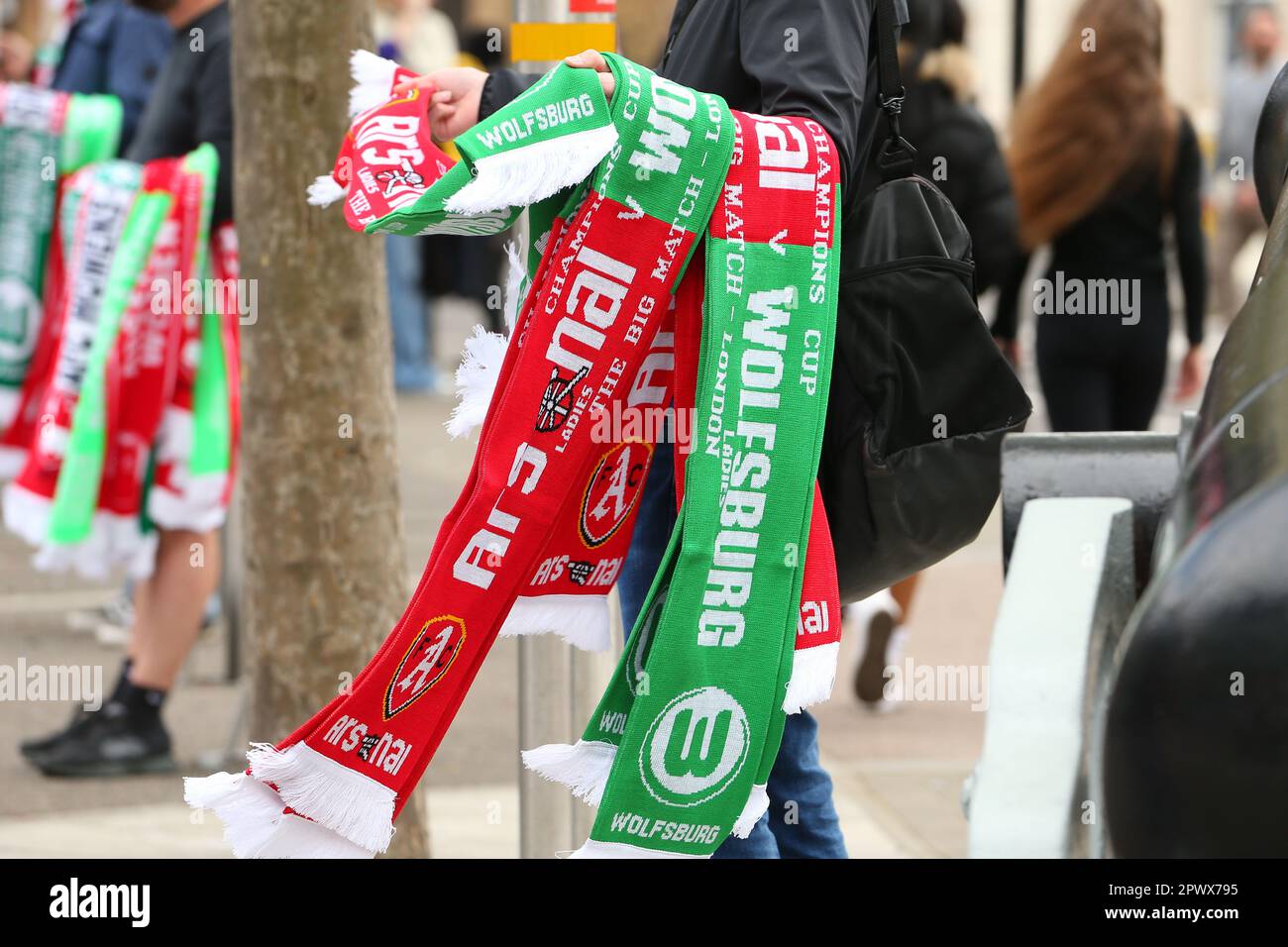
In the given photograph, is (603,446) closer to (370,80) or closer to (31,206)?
(370,80)

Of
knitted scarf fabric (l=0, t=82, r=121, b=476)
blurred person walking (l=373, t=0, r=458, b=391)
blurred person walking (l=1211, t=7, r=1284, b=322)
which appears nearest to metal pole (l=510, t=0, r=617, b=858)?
knitted scarf fabric (l=0, t=82, r=121, b=476)

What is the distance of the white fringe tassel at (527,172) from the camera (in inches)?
103

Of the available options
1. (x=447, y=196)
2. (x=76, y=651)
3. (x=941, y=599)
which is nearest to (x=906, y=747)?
(x=941, y=599)

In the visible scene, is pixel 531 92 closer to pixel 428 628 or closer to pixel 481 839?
pixel 428 628

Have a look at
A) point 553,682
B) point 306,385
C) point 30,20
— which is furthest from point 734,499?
point 30,20

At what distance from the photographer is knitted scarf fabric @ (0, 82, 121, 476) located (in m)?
6.04

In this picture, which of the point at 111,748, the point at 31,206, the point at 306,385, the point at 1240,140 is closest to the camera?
the point at 306,385

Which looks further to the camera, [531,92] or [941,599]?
[941,599]

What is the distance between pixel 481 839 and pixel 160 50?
9.65 feet

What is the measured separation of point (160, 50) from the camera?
6484 mm

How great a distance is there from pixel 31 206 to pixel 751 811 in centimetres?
406

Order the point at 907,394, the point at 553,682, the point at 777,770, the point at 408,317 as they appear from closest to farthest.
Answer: the point at 907,394
the point at 777,770
the point at 553,682
the point at 408,317

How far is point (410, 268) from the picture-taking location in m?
14.2

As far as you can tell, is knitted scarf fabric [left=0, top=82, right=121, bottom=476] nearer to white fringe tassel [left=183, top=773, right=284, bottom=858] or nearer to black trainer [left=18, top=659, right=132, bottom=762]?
black trainer [left=18, top=659, right=132, bottom=762]
